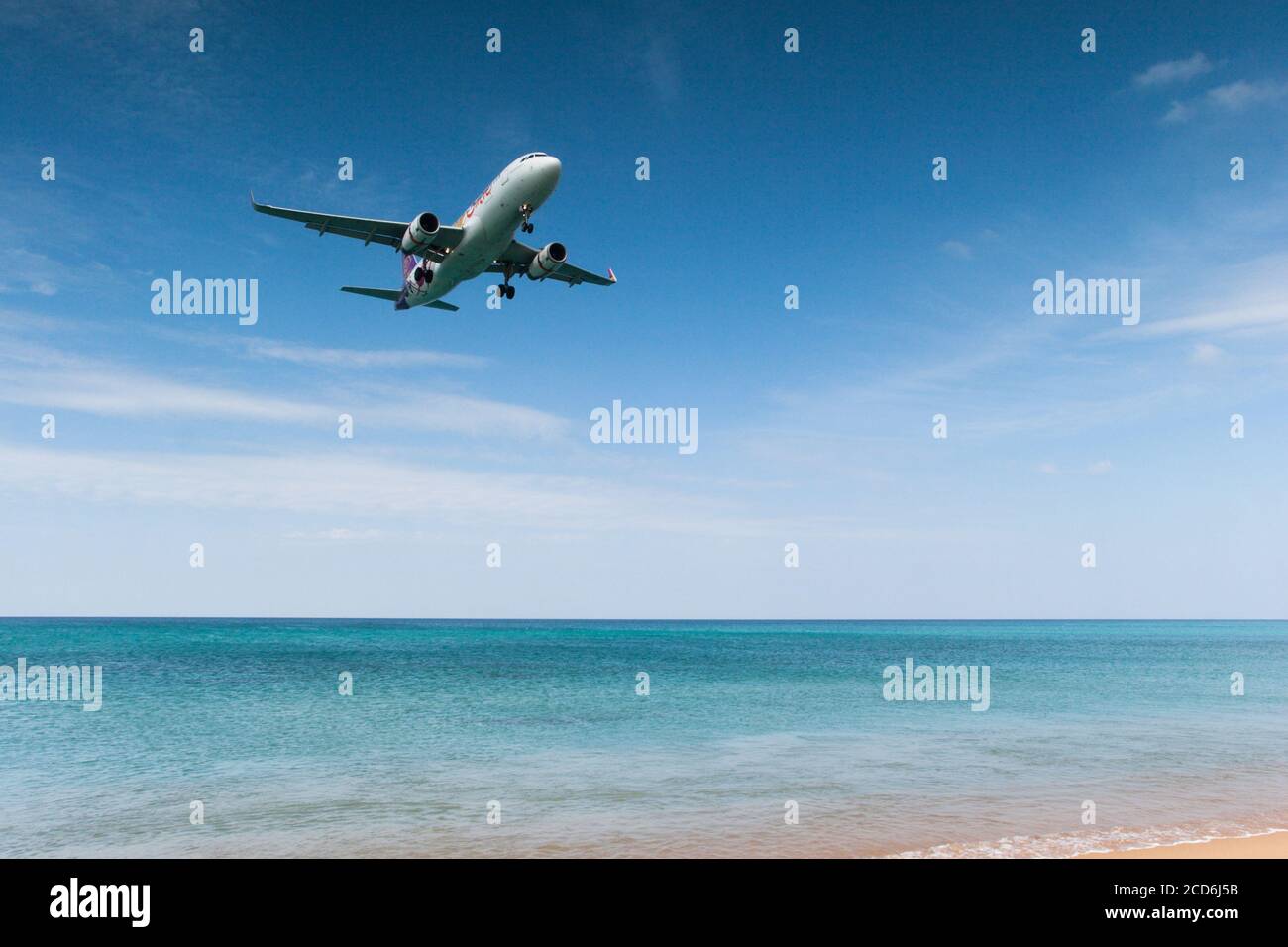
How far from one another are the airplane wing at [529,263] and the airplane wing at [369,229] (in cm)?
291

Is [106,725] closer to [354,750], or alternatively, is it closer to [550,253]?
[354,750]

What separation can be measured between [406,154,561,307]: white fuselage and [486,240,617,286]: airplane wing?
7.09 feet

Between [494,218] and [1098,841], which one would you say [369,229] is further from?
[1098,841]

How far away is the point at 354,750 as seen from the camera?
28.0 metres

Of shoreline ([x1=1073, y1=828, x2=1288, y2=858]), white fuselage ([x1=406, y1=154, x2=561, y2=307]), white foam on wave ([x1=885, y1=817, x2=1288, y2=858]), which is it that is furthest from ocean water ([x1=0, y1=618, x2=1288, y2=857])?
white fuselage ([x1=406, y1=154, x2=561, y2=307])

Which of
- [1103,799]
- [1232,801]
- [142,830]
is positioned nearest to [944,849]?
[1103,799]

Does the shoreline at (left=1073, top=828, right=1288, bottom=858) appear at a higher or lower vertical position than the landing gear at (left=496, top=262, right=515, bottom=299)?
lower

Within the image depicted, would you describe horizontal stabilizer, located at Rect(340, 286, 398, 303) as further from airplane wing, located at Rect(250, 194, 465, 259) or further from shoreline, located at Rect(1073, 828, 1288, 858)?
shoreline, located at Rect(1073, 828, 1288, 858)

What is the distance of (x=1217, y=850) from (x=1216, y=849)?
0.08 metres

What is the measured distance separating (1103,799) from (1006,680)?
4118 cm

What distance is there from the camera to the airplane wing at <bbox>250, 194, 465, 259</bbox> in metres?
28.1

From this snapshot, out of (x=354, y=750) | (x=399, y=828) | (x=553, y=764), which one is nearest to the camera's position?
(x=399, y=828)

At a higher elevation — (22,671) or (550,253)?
(550,253)

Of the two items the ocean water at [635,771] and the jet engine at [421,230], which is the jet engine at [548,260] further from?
the ocean water at [635,771]
